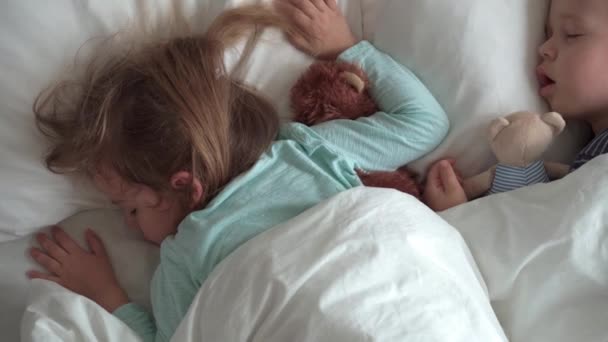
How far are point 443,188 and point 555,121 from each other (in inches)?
7.6

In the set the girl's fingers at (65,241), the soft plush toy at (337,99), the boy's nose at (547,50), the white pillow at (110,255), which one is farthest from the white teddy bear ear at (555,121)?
the girl's fingers at (65,241)

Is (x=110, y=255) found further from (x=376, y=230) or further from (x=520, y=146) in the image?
(x=520, y=146)

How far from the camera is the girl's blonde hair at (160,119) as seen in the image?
82 centimetres

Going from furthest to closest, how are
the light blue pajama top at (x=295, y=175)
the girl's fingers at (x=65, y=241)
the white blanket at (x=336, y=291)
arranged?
the girl's fingers at (x=65, y=241) < the light blue pajama top at (x=295, y=175) < the white blanket at (x=336, y=291)

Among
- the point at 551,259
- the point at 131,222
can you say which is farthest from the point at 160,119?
the point at 551,259

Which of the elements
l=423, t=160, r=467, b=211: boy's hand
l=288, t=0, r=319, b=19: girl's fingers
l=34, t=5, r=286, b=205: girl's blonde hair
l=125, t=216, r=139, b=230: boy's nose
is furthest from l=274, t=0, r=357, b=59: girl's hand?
l=125, t=216, r=139, b=230: boy's nose

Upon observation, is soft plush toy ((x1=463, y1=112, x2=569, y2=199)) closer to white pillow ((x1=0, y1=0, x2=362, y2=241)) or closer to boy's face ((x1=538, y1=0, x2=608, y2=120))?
boy's face ((x1=538, y1=0, x2=608, y2=120))

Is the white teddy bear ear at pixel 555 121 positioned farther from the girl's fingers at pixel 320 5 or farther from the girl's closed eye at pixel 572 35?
the girl's fingers at pixel 320 5

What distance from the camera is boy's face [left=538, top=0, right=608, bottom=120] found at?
89cm

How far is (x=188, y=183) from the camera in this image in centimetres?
85

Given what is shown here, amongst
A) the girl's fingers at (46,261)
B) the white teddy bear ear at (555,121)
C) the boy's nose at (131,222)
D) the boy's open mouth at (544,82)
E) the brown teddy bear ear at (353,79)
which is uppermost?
the brown teddy bear ear at (353,79)

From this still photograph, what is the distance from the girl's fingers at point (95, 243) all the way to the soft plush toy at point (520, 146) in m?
0.61

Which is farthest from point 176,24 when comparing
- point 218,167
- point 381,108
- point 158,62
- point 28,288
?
point 28,288

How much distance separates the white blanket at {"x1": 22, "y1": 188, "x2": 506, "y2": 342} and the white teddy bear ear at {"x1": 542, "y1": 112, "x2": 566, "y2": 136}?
10.3 inches
